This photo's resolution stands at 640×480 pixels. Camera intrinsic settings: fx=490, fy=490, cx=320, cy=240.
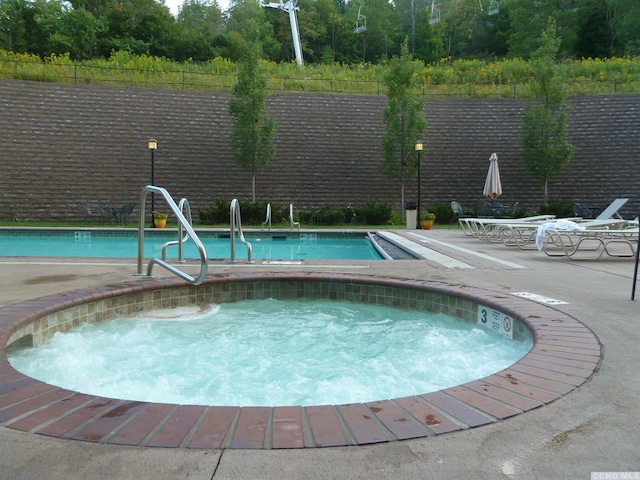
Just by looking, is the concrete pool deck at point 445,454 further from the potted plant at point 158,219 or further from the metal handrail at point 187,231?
the potted plant at point 158,219

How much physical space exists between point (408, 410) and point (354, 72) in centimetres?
2894

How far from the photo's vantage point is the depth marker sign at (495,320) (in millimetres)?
3766

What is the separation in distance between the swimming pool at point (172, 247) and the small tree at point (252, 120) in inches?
217

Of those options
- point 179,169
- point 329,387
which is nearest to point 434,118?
point 179,169

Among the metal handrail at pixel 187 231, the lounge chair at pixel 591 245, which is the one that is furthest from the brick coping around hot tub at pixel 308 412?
the lounge chair at pixel 591 245

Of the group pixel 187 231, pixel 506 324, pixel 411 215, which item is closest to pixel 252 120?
Answer: pixel 411 215

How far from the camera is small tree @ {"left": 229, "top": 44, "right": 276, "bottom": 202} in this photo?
1789cm

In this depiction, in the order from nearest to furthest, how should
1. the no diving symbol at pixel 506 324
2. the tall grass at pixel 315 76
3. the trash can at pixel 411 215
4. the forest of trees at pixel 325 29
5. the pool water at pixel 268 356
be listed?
the pool water at pixel 268 356 < the no diving symbol at pixel 506 324 < the trash can at pixel 411 215 < the tall grass at pixel 315 76 < the forest of trees at pixel 325 29

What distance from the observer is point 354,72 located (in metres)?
28.8

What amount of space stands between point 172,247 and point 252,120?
8.12 meters

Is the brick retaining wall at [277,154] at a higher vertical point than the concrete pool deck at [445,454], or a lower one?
higher

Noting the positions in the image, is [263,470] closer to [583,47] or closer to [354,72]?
[354,72]

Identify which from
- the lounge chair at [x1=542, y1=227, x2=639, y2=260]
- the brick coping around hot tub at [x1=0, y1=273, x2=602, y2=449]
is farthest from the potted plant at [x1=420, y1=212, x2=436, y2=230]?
the brick coping around hot tub at [x1=0, y1=273, x2=602, y2=449]

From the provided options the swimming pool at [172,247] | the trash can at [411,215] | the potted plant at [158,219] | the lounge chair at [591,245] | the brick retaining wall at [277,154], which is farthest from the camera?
the brick retaining wall at [277,154]
